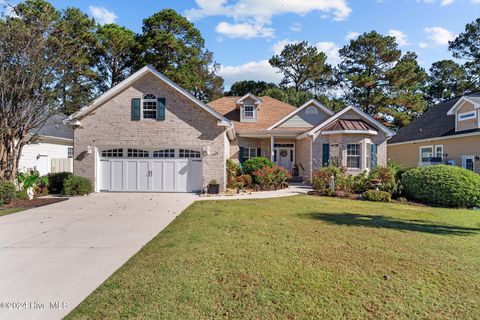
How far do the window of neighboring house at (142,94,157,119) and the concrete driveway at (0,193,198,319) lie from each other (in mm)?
5906

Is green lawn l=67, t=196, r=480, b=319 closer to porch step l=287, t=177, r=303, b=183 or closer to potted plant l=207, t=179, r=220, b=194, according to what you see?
potted plant l=207, t=179, r=220, b=194

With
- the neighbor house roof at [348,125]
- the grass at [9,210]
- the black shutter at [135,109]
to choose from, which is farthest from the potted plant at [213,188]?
the neighbor house roof at [348,125]

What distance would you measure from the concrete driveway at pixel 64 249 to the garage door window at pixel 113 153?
475 cm

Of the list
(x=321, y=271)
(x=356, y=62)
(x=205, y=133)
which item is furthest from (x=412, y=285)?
(x=356, y=62)

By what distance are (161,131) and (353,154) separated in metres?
12.0

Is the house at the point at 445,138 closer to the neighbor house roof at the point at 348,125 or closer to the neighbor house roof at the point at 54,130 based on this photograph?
the neighbor house roof at the point at 348,125

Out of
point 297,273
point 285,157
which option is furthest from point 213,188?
point 297,273

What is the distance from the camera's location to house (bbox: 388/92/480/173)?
1734cm

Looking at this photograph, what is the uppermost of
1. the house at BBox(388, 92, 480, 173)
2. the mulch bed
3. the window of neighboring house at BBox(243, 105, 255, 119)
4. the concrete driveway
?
the window of neighboring house at BBox(243, 105, 255, 119)

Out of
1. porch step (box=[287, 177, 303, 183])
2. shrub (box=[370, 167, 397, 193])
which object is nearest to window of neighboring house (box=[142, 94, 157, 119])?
porch step (box=[287, 177, 303, 183])

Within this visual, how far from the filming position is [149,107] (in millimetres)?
15672

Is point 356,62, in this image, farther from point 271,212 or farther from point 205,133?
point 271,212

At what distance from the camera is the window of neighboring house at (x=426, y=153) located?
21.1 m

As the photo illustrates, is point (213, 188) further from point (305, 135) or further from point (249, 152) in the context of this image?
point (305, 135)
